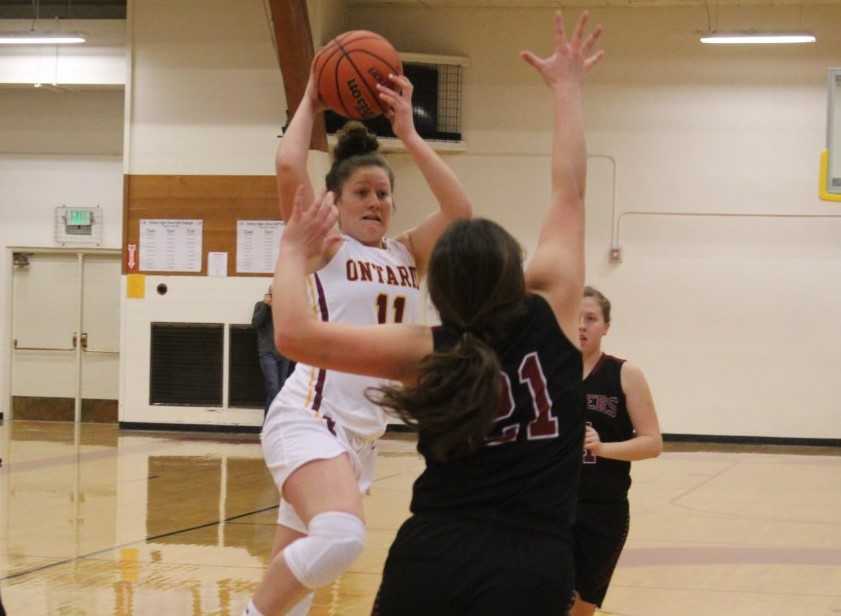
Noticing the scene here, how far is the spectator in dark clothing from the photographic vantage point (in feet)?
44.5

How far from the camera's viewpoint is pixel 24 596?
224 inches

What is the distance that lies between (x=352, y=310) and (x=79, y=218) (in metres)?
13.3

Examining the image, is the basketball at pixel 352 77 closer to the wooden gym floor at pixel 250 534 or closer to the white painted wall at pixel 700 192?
the wooden gym floor at pixel 250 534

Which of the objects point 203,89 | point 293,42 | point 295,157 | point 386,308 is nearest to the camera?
point 295,157

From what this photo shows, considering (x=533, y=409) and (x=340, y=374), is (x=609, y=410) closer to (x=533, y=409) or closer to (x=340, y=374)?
(x=340, y=374)

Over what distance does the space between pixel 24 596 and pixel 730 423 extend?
1080 centimetres

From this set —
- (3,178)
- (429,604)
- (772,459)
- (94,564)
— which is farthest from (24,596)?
(3,178)

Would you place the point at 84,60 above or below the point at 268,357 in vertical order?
above

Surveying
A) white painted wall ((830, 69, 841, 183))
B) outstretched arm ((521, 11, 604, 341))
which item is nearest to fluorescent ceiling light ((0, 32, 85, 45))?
white painted wall ((830, 69, 841, 183))

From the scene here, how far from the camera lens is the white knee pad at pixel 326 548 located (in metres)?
3.44

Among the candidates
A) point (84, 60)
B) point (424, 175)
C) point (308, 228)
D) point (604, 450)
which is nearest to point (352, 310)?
point (424, 175)

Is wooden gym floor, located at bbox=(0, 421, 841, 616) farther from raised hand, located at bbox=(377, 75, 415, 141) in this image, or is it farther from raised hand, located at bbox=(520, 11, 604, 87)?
raised hand, located at bbox=(520, 11, 604, 87)

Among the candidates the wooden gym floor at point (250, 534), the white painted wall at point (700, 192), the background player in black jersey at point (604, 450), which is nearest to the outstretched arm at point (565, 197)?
the background player in black jersey at point (604, 450)

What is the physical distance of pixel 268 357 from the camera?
13.7 meters
